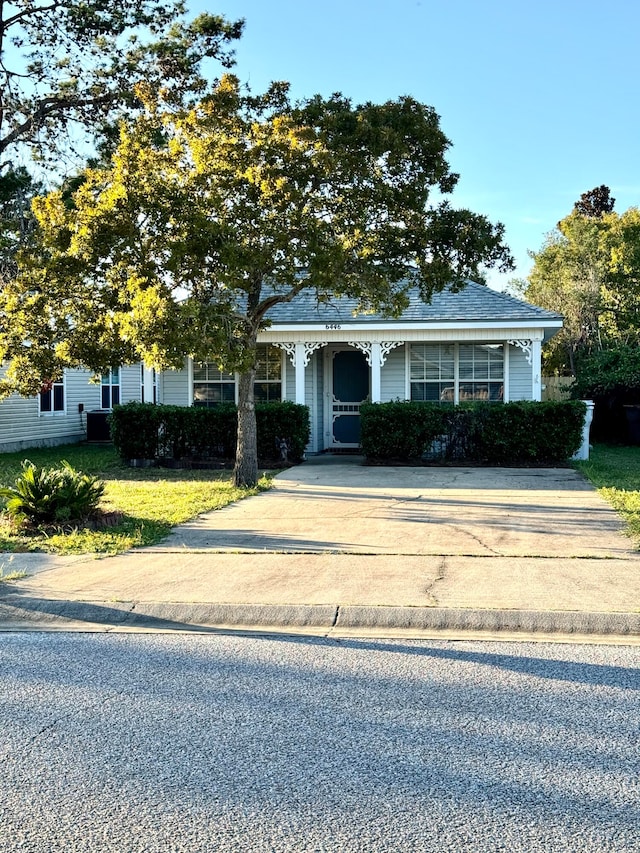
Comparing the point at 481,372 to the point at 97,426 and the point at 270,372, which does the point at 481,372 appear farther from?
the point at 97,426

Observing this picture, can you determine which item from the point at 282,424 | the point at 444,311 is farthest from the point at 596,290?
the point at 282,424

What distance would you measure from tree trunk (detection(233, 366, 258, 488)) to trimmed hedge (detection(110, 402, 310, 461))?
326 cm

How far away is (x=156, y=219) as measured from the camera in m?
11.4

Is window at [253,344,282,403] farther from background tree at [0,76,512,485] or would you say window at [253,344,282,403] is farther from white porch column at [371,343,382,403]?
background tree at [0,76,512,485]

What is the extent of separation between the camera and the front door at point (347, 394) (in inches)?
823

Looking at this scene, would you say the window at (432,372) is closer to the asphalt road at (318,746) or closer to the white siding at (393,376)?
the white siding at (393,376)

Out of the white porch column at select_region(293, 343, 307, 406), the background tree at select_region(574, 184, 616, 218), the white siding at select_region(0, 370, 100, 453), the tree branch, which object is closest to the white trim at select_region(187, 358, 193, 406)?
the white porch column at select_region(293, 343, 307, 406)

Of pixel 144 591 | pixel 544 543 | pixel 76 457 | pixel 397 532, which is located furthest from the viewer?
pixel 76 457

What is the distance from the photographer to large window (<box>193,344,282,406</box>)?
20.8 meters

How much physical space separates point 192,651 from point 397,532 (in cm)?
455

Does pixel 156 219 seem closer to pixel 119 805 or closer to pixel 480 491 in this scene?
pixel 480 491

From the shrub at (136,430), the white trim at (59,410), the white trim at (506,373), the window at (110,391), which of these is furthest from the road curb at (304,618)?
the window at (110,391)

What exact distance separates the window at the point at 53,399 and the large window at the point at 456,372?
34.8 feet

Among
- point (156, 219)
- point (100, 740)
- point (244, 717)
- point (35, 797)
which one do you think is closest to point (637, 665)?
point (244, 717)
